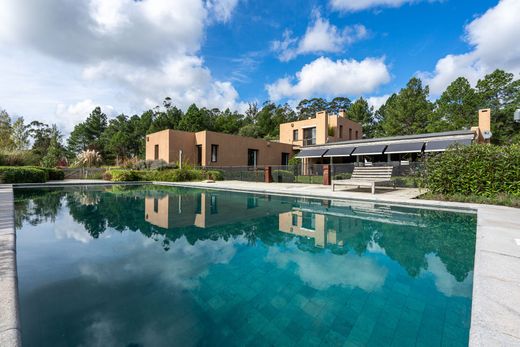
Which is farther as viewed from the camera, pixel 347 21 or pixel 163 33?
pixel 347 21

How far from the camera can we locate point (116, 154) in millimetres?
41875

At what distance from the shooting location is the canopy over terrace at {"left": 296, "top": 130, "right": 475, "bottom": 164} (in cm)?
1595

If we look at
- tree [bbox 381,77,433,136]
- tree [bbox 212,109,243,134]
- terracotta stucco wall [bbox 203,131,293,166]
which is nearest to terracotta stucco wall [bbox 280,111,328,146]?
terracotta stucco wall [bbox 203,131,293,166]

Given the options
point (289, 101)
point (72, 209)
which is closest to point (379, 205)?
point (72, 209)

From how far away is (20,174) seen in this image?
15.2 m

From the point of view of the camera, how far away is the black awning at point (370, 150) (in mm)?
17939

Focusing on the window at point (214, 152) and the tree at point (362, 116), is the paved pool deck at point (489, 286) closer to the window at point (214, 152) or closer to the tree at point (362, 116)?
the window at point (214, 152)

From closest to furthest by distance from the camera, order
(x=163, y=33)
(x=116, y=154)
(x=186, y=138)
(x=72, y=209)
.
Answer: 1. (x=72, y=209)
2. (x=163, y=33)
3. (x=186, y=138)
4. (x=116, y=154)

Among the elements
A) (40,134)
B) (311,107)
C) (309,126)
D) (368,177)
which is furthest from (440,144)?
(40,134)

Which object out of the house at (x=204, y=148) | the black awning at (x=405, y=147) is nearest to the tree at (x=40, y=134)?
the house at (x=204, y=148)

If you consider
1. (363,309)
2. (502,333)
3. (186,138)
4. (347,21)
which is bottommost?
(363,309)

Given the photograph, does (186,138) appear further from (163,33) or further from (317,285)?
(317,285)

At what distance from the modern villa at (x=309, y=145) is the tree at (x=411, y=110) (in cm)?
560

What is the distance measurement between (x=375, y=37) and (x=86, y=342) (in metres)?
21.7
